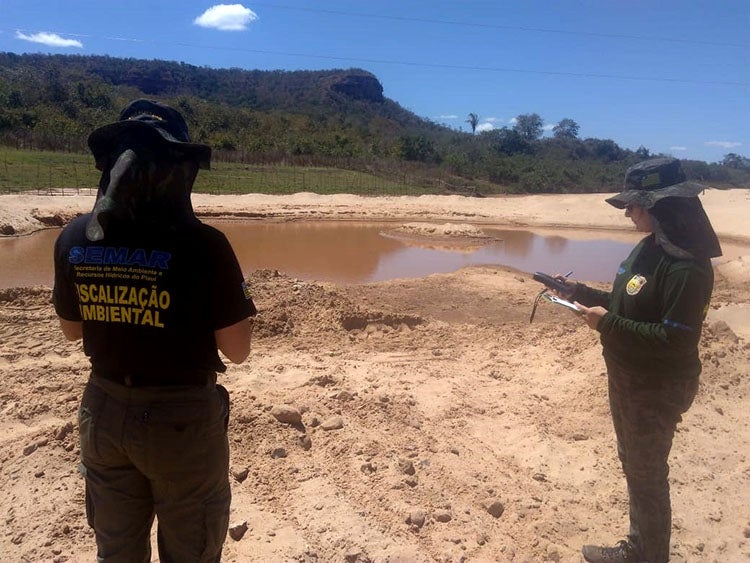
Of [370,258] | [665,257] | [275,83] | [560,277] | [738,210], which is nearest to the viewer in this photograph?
[665,257]

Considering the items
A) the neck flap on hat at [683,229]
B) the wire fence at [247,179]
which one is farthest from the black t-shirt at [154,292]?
the wire fence at [247,179]

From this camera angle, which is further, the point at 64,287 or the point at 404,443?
the point at 404,443

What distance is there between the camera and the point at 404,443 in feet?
12.9

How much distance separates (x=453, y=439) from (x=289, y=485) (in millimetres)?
1250

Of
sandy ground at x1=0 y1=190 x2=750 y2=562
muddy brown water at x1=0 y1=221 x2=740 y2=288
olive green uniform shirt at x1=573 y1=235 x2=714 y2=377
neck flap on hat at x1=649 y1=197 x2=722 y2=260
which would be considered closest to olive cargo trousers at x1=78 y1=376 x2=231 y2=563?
sandy ground at x1=0 y1=190 x2=750 y2=562

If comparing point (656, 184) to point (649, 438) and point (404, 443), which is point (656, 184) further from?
point (404, 443)

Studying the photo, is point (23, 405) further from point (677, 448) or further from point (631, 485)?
point (677, 448)

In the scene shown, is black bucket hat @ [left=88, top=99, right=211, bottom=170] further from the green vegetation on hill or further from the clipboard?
the green vegetation on hill

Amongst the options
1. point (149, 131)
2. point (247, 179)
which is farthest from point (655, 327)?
point (247, 179)

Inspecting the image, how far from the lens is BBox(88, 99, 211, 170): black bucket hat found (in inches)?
68.2

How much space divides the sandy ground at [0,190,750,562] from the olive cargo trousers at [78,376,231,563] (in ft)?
3.57

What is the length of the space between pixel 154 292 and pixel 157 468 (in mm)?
541

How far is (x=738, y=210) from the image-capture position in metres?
25.0

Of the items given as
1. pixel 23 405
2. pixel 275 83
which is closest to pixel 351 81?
pixel 275 83
